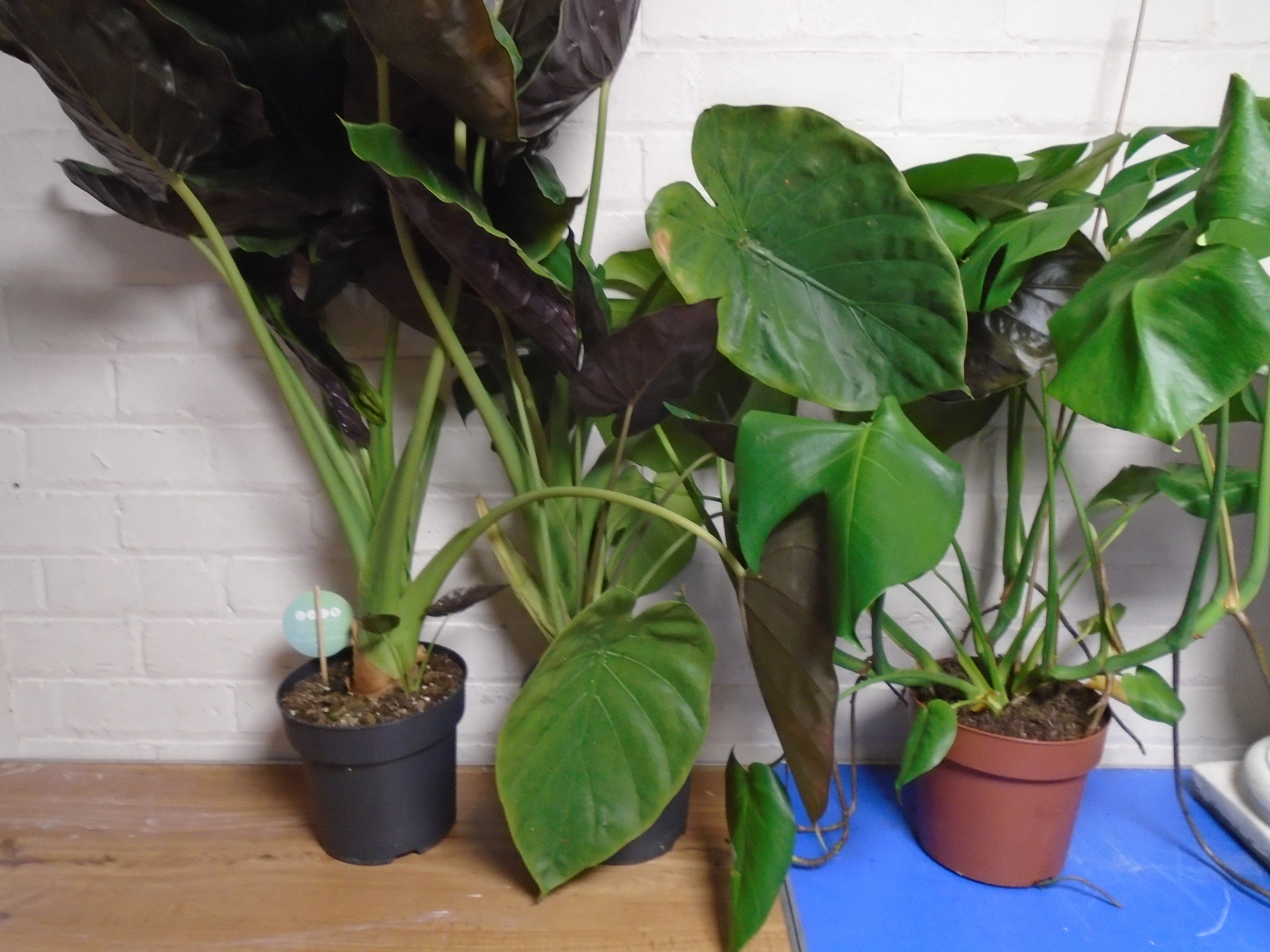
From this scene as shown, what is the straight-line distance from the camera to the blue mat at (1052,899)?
826mm

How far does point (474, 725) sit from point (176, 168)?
80cm

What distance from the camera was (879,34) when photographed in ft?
3.25

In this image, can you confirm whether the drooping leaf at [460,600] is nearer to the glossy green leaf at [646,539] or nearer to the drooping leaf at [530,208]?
the glossy green leaf at [646,539]

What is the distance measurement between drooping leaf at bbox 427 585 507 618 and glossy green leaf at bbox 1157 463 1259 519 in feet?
2.47

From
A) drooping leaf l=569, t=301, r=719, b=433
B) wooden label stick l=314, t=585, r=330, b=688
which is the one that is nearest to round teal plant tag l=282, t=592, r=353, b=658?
wooden label stick l=314, t=585, r=330, b=688

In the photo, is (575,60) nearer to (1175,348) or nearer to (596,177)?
(596,177)

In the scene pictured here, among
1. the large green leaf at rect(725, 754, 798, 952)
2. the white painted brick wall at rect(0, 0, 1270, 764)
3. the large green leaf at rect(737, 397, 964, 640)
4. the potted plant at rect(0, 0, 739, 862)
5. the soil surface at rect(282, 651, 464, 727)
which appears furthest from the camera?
the white painted brick wall at rect(0, 0, 1270, 764)

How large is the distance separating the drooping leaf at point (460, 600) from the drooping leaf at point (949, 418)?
53 cm

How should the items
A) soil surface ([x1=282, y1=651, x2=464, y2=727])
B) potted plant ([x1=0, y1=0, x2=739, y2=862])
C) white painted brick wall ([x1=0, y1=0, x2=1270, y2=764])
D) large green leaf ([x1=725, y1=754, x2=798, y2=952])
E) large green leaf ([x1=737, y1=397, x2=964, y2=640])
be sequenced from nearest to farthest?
large green leaf ([x1=737, y1=397, x2=964, y2=640]) < potted plant ([x1=0, y1=0, x2=739, y2=862]) < large green leaf ([x1=725, y1=754, x2=798, y2=952]) < soil surface ([x1=282, y1=651, x2=464, y2=727]) < white painted brick wall ([x1=0, y1=0, x2=1270, y2=764])

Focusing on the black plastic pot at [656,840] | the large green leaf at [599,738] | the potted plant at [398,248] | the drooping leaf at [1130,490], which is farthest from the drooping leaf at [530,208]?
the drooping leaf at [1130,490]

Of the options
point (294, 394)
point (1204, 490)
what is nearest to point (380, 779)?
point (294, 394)

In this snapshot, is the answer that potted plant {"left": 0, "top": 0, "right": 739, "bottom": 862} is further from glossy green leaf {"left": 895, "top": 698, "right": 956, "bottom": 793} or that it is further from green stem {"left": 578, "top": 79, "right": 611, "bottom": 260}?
glossy green leaf {"left": 895, "top": 698, "right": 956, "bottom": 793}

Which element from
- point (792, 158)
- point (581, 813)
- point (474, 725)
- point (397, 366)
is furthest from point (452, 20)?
point (474, 725)

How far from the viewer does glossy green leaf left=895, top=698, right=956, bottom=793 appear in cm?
78
